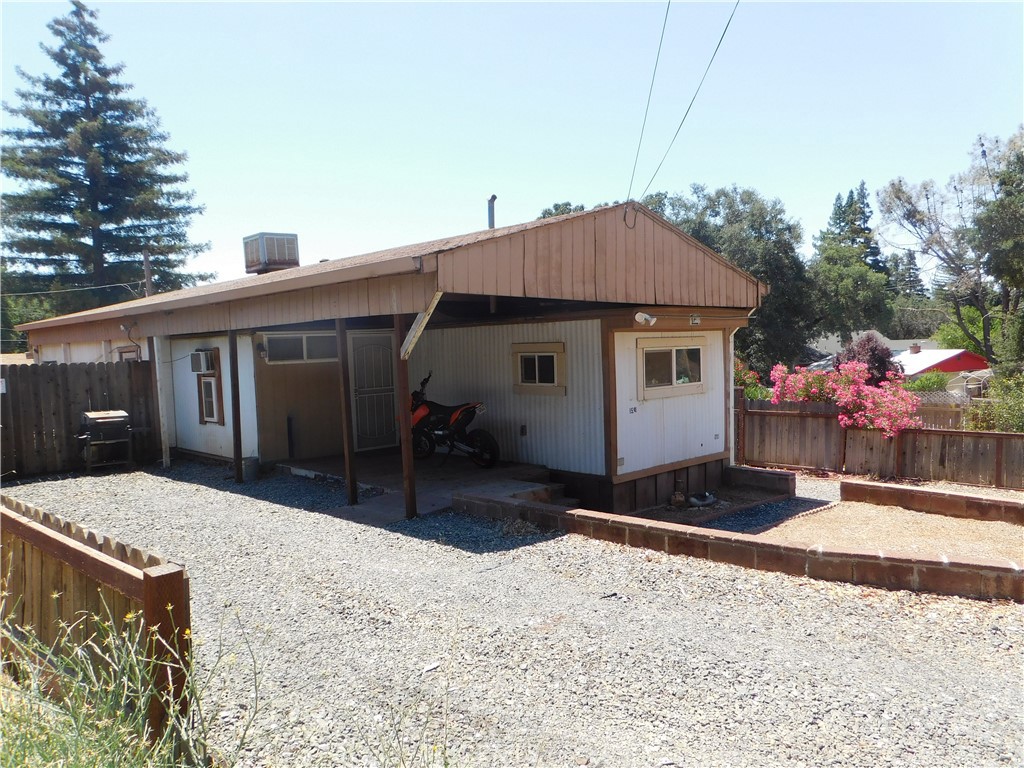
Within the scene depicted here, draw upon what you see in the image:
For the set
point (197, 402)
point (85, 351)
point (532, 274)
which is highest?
point (532, 274)

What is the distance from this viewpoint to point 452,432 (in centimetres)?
948

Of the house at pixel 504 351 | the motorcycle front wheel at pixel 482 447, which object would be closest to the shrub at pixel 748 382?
the house at pixel 504 351

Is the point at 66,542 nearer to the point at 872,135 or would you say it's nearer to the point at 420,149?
the point at 420,149

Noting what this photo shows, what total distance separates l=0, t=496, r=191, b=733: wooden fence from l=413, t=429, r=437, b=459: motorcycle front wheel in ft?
20.2

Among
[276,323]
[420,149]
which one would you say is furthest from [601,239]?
[420,149]

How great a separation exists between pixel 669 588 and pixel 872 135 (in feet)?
31.7

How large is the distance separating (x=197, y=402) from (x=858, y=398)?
35.8 feet

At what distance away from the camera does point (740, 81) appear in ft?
26.2

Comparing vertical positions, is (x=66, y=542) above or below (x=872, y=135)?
below

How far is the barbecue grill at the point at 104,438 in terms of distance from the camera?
10.4m

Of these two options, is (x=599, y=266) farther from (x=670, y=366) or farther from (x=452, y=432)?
(x=452, y=432)

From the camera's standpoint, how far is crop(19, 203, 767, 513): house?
681 centimetres

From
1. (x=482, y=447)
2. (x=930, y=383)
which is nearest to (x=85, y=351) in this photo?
(x=482, y=447)

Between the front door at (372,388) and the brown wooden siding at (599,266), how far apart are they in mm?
4938
